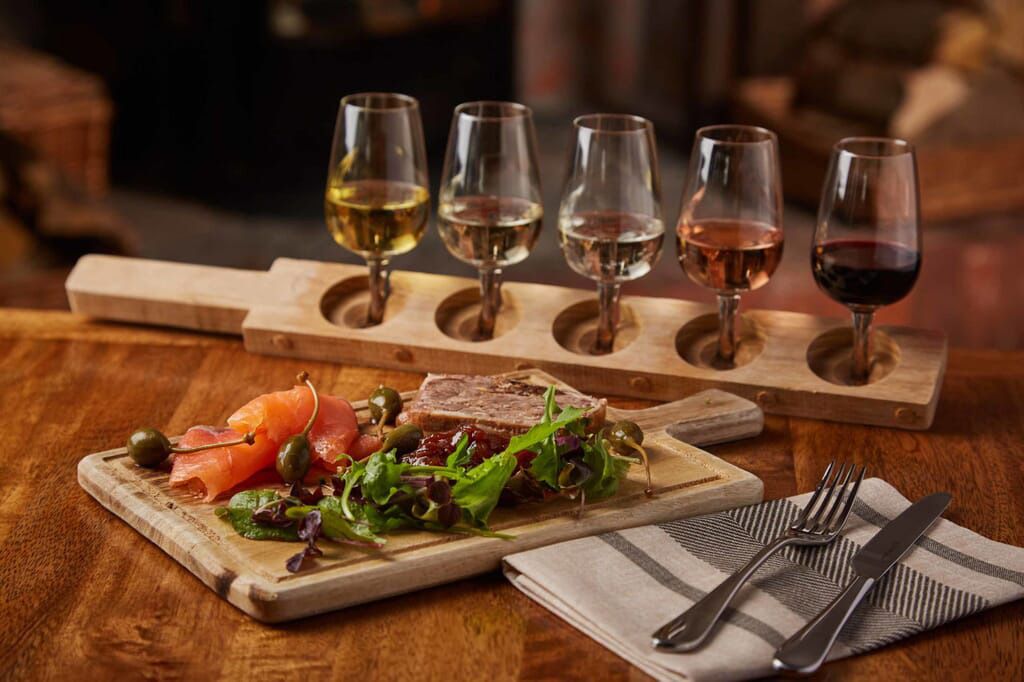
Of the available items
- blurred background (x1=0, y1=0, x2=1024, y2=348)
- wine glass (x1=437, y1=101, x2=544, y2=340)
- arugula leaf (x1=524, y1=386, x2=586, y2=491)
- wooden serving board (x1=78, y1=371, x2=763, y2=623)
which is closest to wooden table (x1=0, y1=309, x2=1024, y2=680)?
wooden serving board (x1=78, y1=371, x2=763, y2=623)

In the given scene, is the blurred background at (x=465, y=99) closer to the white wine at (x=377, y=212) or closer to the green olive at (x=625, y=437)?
the white wine at (x=377, y=212)

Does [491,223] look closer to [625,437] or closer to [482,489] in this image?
[625,437]

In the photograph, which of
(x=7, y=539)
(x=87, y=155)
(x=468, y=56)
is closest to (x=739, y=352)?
(x=7, y=539)

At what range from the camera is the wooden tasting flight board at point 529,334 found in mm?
1736

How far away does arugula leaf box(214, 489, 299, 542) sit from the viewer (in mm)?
1309

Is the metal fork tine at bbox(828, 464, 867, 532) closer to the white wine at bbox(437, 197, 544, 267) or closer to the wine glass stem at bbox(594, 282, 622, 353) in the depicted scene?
the wine glass stem at bbox(594, 282, 622, 353)

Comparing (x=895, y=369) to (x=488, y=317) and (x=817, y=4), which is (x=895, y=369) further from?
(x=817, y=4)

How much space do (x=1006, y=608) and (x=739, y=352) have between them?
0.67m

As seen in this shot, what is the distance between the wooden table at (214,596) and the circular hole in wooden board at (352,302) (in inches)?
5.0

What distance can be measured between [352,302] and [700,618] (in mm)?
1016

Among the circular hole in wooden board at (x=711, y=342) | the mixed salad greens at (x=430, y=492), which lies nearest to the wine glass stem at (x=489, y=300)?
the circular hole in wooden board at (x=711, y=342)

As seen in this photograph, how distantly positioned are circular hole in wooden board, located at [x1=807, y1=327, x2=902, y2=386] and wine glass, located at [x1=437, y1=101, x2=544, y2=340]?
0.44 metres

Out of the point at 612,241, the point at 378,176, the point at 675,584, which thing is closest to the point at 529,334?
the point at 612,241

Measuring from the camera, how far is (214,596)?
1276 millimetres
